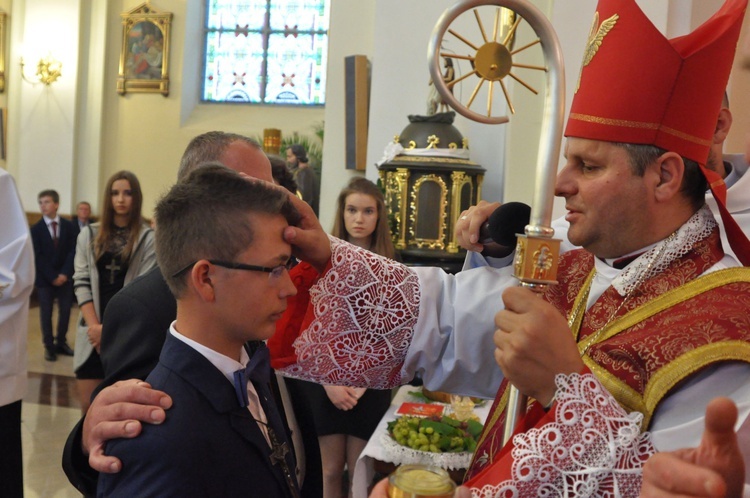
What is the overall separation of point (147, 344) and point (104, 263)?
288 centimetres

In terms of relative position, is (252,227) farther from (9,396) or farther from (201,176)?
(9,396)

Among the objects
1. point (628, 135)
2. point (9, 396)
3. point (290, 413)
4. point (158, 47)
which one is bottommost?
point (9, 396)

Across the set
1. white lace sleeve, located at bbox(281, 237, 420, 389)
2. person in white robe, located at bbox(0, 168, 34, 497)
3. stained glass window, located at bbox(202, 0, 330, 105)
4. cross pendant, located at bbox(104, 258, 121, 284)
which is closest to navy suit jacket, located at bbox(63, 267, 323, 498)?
white lace sleeve, located at bbox(281, 237, 420, 389)

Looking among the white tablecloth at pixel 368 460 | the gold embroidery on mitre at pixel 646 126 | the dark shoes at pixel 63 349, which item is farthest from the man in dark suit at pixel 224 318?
the dark shoes at pixel 63 349

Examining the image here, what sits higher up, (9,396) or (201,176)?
(201,176)

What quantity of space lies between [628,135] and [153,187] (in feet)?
44.4

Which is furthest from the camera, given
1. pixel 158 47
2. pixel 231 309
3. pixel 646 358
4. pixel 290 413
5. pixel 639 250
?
pixel 158 47

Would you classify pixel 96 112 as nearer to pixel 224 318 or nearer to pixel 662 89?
pixel 224 318

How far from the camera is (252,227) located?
161 cm

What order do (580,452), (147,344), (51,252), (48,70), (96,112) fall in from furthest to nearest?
(96,112)
(48,70)
(51,252)
(147,344)
(580,452)

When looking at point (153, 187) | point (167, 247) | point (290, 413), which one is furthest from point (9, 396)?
point (153, 187)

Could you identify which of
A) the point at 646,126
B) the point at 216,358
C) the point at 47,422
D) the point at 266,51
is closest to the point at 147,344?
the point at 216,358

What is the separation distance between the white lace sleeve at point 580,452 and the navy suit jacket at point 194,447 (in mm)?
503

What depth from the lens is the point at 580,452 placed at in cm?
128
